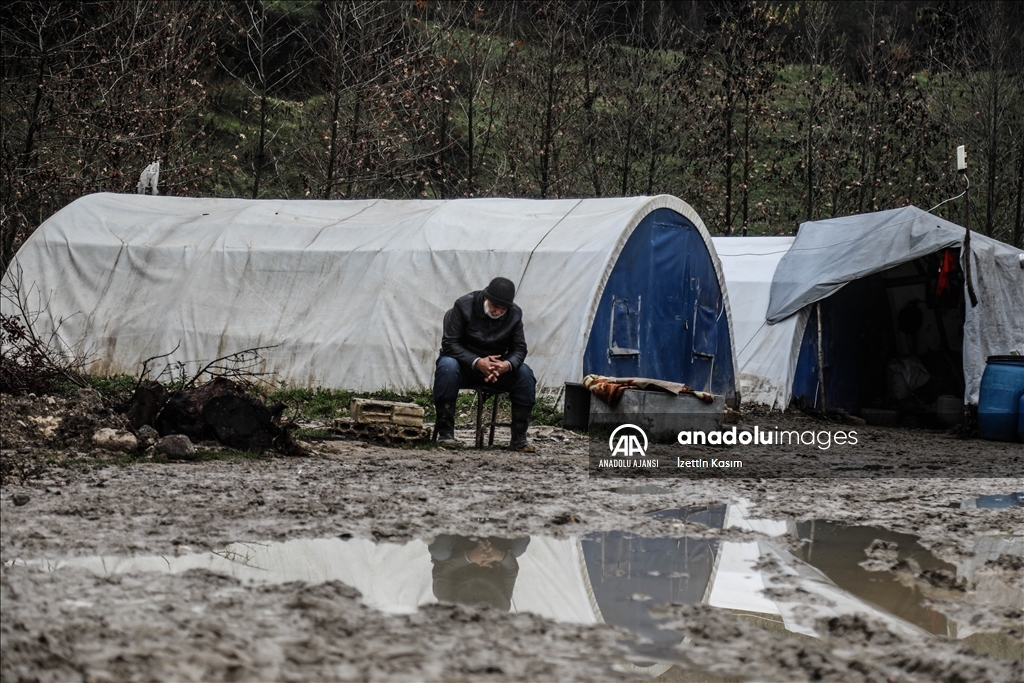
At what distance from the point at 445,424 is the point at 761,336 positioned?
7.58 meters

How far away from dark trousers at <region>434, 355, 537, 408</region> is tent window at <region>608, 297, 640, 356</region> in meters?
3.15

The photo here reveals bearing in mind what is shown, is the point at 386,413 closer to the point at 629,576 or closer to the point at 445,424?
the point at 445,424

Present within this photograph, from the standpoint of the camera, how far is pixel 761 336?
51.8 ft

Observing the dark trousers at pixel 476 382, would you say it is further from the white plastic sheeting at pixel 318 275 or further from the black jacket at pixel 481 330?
the white plastic sheeting at pixel 318 275

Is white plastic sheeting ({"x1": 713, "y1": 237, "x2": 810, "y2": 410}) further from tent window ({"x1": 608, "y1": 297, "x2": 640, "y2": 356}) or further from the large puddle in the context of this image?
the large puddle

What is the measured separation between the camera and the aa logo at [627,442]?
984 cm

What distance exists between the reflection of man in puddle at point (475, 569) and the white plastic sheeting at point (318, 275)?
21.1ft

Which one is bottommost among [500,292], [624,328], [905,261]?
[624,328]

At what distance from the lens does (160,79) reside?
2041 cm

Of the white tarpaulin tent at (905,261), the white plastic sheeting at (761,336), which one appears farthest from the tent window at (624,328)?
the white tarpaulin tent at (905,261)

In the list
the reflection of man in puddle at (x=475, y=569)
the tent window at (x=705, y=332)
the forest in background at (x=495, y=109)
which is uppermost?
the forest in background at (x=495, y=109)

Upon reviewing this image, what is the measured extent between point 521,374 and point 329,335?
4.69 metres

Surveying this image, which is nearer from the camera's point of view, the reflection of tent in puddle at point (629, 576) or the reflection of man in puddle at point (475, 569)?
the reflection of tent in puddle at point (629, 576)

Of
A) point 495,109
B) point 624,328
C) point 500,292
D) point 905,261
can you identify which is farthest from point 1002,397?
point 495,109
